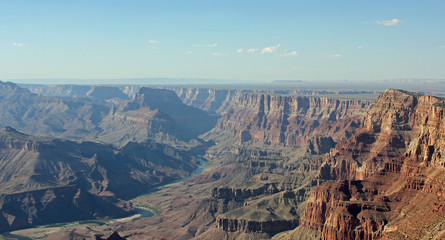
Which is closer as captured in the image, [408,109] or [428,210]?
[428,210]

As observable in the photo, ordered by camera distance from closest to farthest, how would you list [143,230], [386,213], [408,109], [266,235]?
[386,213]
[266,235]
[408,109]
[143,230]

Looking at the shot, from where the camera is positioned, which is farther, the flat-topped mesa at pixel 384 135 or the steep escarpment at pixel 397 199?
the flat-topped mesa at pixel 384 135

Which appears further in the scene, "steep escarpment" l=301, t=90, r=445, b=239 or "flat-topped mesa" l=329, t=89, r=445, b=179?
"flat-topped mesa" l=329, t=89, r=445, b=179

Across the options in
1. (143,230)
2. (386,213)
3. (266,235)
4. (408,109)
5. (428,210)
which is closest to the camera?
(428,210)

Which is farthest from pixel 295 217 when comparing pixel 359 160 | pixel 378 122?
pixel 378 122

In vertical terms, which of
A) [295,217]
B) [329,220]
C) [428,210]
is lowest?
[295,217]

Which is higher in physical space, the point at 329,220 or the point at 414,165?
the point at 414,165

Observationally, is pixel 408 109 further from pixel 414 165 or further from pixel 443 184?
pixel 443 184

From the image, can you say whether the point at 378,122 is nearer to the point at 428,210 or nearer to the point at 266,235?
the point at 266,235

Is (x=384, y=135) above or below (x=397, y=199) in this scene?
above

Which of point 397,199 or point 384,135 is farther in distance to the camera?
point 384,135
